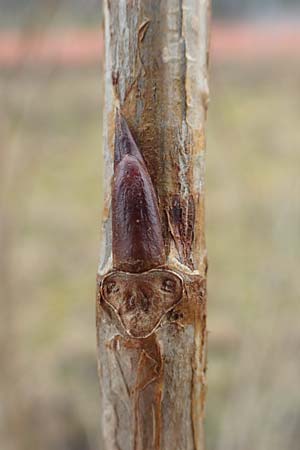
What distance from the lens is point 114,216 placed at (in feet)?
1.25

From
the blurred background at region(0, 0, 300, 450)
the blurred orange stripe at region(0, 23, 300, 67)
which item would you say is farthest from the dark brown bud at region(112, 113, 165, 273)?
the blurred background at region(0, 0, 300, 450)

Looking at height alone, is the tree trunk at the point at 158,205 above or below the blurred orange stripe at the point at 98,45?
below

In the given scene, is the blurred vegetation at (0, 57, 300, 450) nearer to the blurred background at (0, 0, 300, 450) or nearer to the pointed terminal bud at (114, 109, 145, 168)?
the blurred background at (0, 0, 300, 450)

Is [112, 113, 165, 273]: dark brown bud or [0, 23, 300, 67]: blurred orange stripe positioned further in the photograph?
[0, 23, 300, 67]: blurred orange stripe

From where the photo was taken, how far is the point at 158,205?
40 centimetres

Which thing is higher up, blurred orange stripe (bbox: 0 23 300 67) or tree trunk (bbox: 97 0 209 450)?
blurred orange stripe (bbox: 0 23 300 67)

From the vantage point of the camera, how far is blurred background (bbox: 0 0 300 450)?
1.70 m

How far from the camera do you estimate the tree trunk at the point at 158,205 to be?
1.28ft
